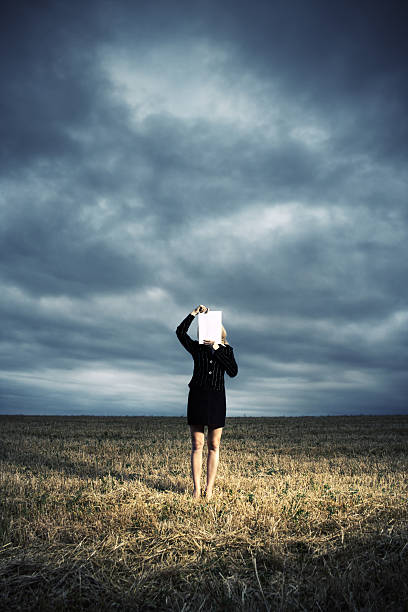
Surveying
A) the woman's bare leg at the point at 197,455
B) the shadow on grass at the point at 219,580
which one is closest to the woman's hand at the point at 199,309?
the woman's bare leg at the point at 197,455

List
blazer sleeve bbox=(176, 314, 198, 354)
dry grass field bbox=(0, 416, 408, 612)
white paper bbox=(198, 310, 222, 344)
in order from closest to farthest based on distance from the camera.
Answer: dry grass field bbox=(0, 416, 408, 612) < white paper bbox=(198, 310, 222, 344) < blazer sleeve bbox=(176, 314, 198, 354)

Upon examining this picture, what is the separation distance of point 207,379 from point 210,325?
930 millimetres

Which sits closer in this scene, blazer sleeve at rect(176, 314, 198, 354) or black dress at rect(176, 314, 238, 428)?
black dress at rect(176, 314, 238, 428)

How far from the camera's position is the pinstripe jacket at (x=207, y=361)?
24.6 feet

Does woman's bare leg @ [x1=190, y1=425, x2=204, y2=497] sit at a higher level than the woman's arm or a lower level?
lower

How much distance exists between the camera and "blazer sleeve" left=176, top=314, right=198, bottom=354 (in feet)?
25.3

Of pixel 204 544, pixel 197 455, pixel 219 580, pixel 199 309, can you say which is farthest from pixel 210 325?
pixel 219 580

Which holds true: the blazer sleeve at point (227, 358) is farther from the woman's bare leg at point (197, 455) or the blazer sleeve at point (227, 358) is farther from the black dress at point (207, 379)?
the woman's bare leg at point (197, 455)

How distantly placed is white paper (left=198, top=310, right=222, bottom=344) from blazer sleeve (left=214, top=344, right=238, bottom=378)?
0.36 metres

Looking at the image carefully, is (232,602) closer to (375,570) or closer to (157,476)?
(375,570)

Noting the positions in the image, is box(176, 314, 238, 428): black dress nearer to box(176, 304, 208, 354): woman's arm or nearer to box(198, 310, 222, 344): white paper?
box(176, 304, 208, 354): woman's arm

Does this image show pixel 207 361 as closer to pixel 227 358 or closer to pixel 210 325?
pixel 227 358

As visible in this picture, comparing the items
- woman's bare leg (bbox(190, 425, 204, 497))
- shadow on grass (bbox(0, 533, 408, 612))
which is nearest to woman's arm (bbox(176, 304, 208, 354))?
woman's bare leg (bbox(190, 425, 204, 497))

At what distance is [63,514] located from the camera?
675 centimetres
